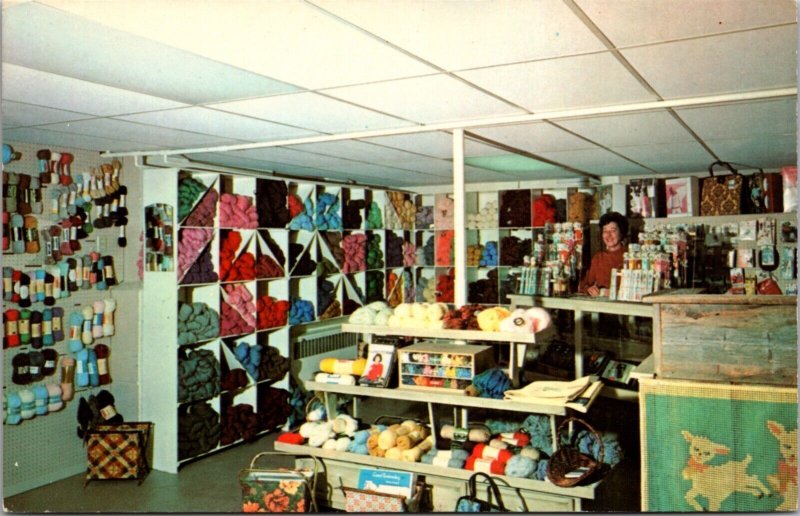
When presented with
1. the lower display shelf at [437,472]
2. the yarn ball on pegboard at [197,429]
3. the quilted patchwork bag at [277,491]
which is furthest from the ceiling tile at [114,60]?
the yarn ball on pegboard at [197,429]

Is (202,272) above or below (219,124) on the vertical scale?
below

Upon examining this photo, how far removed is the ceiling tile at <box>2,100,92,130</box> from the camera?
3.51 meters

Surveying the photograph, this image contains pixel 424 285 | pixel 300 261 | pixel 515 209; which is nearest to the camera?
pixel 300 261

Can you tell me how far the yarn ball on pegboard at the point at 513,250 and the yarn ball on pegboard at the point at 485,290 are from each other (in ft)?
0.88

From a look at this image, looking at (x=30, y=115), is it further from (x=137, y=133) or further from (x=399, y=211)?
(x=399, y=211)

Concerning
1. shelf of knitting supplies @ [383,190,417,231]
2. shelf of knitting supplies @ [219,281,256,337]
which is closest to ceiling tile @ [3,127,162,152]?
shelf of knitting supplies @ [219,281,256,337]

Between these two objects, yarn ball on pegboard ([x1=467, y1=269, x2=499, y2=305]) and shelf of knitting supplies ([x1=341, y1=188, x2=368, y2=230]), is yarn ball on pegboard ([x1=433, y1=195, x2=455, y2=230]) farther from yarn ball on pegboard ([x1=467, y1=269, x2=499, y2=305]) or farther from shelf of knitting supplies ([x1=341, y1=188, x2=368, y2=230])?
shelf of knitting supplies ([x1=341, y1=188, x2=368, y2=230])

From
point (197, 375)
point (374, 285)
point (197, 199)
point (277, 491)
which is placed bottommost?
point (277, 491)

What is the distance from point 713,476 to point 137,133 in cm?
414

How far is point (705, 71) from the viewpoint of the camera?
2.82 m

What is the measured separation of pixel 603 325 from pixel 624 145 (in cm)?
224

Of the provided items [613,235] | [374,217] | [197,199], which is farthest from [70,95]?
[374,217]

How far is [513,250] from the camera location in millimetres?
7887

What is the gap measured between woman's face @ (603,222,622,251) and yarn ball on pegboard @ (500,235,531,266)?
6.80 ft
